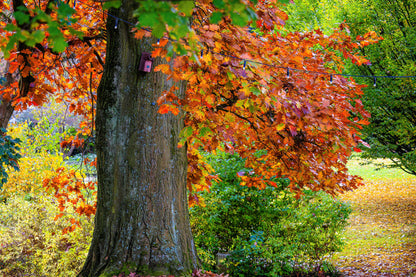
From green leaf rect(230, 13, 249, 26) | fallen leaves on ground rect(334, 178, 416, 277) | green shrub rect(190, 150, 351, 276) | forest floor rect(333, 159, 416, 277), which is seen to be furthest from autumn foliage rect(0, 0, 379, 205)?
fallen leaves on ground rect(334, 178, 416, 277)

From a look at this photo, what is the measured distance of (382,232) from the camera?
10.1 meters

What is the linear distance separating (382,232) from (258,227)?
6198 mm

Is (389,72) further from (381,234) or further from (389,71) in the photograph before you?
(381,234)

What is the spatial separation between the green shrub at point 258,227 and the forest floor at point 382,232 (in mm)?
905

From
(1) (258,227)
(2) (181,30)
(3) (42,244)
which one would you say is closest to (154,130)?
(2) (181,30)

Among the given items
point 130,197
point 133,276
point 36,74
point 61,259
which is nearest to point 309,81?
point 130,197

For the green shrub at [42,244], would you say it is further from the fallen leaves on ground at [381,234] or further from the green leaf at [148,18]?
the fallen leaves on ground at [381,234]

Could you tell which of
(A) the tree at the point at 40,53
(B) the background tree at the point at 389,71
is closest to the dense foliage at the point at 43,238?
(A) the tree at the point at 40,53

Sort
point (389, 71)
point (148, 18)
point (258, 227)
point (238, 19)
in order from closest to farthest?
point (148, 18) → point (238, 19) → point (258, 227) → point (389, 71)

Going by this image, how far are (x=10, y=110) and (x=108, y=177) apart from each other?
12.0 ft

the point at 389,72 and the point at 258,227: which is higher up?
the point at 389,72

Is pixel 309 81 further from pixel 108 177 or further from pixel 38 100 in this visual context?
pixel 38 100

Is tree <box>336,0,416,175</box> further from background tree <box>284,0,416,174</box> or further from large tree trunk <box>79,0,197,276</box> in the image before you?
large tree trunk <box>79,0,197,276</box>

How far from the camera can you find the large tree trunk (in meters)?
2.79
